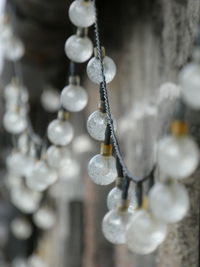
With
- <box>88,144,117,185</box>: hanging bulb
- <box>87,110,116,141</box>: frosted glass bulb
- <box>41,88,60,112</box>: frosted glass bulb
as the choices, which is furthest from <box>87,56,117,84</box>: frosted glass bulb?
<box>41,88,60,112</box>: frosted glass bulb

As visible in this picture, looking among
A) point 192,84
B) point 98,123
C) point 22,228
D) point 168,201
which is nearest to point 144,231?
point 168,201

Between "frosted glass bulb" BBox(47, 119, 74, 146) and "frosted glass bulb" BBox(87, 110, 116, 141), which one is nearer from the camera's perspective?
"frosted glass bulb" BBox(87, 110, 116, 141)

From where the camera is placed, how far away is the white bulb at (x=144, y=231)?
899 millimetres

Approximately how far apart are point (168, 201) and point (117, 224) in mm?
209

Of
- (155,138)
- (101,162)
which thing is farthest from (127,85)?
(101,162)

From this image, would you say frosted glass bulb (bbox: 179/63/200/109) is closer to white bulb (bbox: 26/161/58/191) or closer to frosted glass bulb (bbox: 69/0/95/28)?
frosted glass bulb (bbox: 69/0/95/28)

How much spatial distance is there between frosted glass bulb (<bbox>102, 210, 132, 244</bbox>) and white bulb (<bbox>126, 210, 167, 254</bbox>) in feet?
0.36

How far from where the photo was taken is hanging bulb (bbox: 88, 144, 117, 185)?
1.13m

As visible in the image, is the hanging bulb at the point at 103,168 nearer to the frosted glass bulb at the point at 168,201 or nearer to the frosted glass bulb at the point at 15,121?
the frosted glass bulb at the point at 168,201

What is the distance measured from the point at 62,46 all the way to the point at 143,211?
1.85 meters

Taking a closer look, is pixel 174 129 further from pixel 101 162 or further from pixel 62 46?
pixel 62 46

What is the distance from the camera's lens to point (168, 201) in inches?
33.4

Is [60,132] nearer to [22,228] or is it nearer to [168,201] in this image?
[168,201]

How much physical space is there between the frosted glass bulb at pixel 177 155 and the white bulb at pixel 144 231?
107 millimetres
